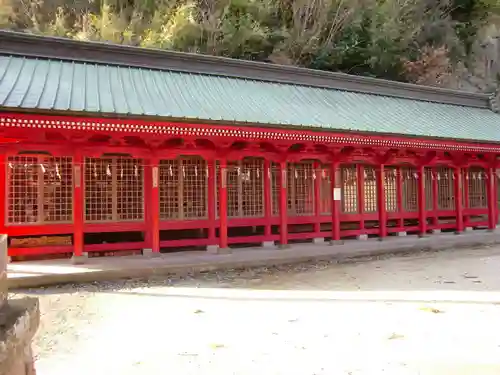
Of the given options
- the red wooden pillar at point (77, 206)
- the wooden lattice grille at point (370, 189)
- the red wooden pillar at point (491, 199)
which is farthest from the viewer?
the red wooden pillar at point (491, 199)

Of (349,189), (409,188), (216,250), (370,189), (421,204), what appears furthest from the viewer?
(409,188)

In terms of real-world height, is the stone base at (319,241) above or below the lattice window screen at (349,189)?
below

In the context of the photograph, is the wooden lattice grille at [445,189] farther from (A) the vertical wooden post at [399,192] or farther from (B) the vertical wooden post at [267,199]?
(B) the vertical wooden post at [267,199]

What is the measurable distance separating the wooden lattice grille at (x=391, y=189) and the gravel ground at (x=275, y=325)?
5276 millimetres

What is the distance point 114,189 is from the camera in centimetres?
1059

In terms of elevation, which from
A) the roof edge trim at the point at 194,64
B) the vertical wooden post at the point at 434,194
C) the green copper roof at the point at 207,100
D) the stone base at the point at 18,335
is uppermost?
the roof edge trim at the point at 194,64

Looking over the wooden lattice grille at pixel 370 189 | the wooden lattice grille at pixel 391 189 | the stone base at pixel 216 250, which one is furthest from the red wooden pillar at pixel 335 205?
the stone base at pixel 216 250

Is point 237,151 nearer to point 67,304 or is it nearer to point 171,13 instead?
point 67,304

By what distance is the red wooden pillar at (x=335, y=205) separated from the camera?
A: 1255cm

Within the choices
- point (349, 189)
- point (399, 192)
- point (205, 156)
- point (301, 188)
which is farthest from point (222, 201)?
point (399, 192)

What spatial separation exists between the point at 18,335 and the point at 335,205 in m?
11.2

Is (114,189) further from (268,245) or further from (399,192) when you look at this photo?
(399,192)

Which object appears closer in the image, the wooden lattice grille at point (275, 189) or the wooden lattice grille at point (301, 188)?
the wooden lattice grille at point (275, 189)

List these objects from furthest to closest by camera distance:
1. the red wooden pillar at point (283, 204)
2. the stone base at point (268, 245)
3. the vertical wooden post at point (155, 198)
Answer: the stone base at point (268, 245) < the red wooden pillar at point (283, 204) < the vertical wooden post at point (155, 198)
